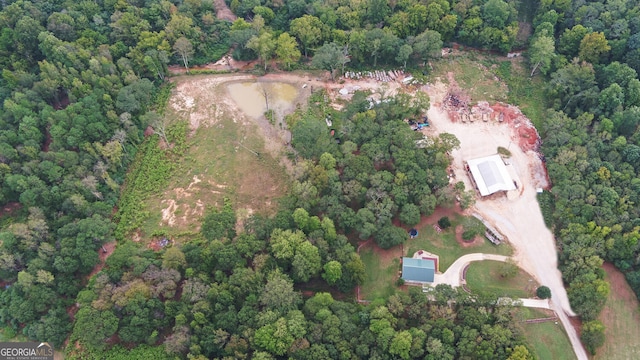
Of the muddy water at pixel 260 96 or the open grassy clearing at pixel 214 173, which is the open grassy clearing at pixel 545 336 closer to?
the open grassy clearing at pixel 214 173

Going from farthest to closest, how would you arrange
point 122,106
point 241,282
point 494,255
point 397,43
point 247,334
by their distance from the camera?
point 397,43
point 122,106
point 494,255
point 241,282
point 247,334

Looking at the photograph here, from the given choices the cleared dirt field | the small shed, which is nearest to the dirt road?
the small shed

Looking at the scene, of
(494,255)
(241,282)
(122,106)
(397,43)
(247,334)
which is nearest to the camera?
(247,334)

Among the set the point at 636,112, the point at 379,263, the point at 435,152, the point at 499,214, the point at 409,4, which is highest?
the point at 409,4

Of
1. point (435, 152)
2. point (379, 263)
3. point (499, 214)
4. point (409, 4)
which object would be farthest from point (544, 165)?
point (409, 4)

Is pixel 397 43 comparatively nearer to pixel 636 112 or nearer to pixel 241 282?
pixel 636 112

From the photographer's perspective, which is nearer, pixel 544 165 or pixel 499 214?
pixel 499 214

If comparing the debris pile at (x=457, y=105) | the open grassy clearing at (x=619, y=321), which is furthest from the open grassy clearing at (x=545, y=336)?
the debris pile at (x=457, y=105)

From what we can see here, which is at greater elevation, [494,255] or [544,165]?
[544,165]

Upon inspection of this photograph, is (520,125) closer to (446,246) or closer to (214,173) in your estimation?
(446,246)
